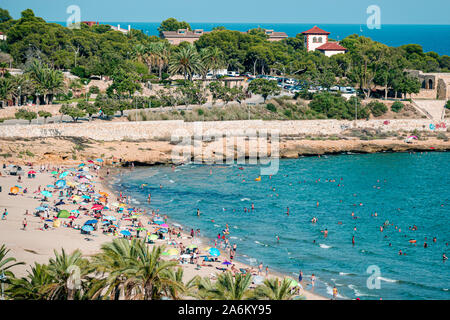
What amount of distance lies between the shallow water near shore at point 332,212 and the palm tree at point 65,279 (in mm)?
15994

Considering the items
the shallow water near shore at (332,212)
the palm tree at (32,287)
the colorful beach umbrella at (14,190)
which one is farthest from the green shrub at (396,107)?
the palm tree at (32,287)

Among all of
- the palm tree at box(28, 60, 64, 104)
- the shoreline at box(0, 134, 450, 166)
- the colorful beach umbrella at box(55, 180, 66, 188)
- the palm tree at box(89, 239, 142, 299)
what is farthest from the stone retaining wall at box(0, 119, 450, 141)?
the palm tree at box(89, 239, 142, 299)

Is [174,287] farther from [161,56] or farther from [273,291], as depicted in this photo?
[161,56]

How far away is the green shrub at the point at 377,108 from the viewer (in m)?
91.8

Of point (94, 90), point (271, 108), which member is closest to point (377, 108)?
point (271, 108)

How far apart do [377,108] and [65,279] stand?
74.8 meters

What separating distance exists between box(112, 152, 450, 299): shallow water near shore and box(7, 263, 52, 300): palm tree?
17.0m

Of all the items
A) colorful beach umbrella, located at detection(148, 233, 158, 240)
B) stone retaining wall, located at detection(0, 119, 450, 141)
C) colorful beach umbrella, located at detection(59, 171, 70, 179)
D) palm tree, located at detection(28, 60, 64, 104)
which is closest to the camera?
colorful beach umbrella, located at detection(148, 233, 158, 240)

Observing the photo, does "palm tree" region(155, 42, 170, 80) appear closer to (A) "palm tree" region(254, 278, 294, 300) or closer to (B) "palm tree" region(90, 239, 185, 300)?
(B) "palm tree" region(90, 239, 185, 300)

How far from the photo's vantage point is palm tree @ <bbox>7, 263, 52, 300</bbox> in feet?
77.8

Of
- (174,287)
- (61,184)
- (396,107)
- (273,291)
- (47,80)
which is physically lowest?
(174,287)

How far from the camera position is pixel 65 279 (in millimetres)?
24328

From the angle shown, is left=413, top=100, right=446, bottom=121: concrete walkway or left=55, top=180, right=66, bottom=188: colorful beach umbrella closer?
left=55, top=180, right=66, bottom=188: colorful beach umbrella

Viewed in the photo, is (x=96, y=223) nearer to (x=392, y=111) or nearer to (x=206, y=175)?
(x=206, y=175)
